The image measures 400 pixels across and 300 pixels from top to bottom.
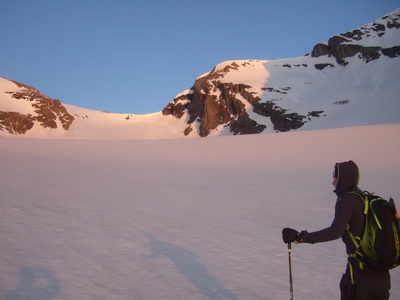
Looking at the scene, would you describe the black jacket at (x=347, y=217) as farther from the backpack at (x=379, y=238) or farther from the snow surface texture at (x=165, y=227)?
the snow surface texture at (x=165, y=227)

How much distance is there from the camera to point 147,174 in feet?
43.1

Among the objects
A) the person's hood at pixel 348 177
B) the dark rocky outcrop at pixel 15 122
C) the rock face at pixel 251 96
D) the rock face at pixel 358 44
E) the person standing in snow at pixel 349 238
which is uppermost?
the rock face at pixel 358 44

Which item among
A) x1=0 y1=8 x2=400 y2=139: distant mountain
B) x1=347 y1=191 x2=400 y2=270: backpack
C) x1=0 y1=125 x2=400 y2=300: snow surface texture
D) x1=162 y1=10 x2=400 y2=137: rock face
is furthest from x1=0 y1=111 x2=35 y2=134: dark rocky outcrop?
x1=347 y1=191 x2=400 y2=270: backpack

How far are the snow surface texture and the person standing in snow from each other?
179 centimetres

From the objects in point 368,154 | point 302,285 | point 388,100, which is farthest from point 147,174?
point 388,100

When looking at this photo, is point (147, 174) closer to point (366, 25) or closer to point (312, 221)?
point (312, 221)

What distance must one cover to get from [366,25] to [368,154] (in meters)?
106

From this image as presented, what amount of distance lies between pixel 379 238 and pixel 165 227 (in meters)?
4.97

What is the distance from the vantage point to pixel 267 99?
78.7 meters

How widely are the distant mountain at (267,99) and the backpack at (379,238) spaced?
63.1m

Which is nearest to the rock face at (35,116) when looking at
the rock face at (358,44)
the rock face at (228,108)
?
the rock face at (228,108)

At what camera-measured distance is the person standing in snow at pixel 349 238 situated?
240cm

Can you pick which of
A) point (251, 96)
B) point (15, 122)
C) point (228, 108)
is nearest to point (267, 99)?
point (251, 96)

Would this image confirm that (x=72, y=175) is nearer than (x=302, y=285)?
No
